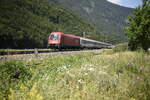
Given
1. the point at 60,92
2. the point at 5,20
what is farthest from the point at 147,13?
the point at 5,20

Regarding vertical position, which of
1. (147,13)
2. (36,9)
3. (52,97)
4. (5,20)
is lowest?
(52,97)

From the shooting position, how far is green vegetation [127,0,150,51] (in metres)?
15.3

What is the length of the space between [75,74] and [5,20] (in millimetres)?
40782

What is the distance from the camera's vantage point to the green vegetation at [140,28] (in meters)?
15.3

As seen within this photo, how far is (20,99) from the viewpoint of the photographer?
2.61 meters

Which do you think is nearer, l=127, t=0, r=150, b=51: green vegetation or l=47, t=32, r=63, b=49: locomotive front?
l=127, t=0, r=150, b=51: green vegetation

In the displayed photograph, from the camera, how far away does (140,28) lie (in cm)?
1518

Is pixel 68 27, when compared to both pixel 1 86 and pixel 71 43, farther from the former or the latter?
pixel 1 86

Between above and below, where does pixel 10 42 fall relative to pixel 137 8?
below

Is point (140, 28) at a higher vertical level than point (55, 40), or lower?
higher

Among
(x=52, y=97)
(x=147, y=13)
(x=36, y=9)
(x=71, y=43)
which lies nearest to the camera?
(x=52, y=97)

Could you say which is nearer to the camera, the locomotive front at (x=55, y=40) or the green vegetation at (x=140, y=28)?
the green vegetation at (x=140, y=28)

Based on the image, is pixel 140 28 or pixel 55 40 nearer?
pixel 140 28

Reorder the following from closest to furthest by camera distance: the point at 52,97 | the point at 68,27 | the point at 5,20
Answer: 1. the point at 52,97
2. the point at 5,20
3. the point at 68,27
